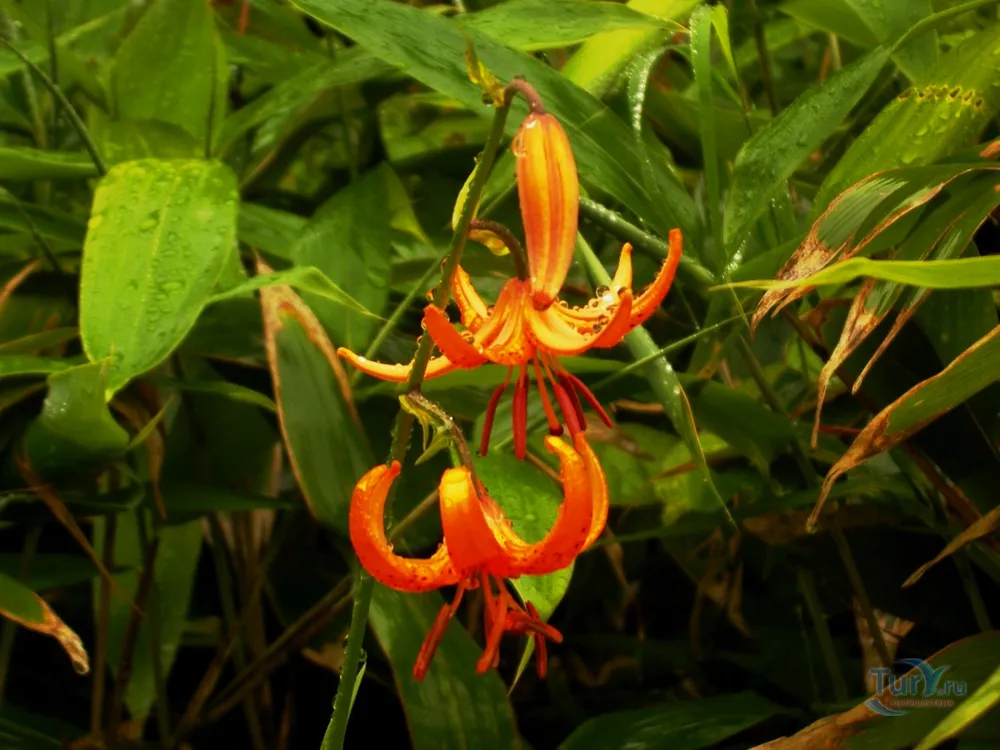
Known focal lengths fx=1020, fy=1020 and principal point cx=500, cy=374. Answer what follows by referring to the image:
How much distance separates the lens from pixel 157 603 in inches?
30.6

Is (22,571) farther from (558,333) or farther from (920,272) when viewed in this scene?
(920,272)

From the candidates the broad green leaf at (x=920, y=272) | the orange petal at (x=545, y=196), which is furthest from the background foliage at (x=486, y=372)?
the orange petal at (x=545, y=196)

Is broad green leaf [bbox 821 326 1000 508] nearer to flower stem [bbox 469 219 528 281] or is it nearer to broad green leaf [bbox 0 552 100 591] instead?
flower stem [bbox 469 219 528 281]

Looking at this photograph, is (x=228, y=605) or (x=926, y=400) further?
(x=228, y=605)

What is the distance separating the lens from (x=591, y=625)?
98 cm

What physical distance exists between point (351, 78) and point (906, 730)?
21.3 inches

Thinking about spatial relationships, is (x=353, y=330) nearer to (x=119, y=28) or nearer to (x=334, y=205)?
(x=334, y=205)

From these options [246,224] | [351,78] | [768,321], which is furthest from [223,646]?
[768,321]

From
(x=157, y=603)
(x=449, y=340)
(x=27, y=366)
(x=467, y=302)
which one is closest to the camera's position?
(x=449, y=340)

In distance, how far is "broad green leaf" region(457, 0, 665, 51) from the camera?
0.57m

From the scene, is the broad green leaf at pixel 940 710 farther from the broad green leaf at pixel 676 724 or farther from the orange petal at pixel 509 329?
the orange petal at pixel 509 329

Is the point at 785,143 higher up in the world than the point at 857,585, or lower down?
higher up

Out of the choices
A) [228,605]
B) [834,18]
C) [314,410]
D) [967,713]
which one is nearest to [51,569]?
[228,605]

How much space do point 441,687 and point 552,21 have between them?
41 centimetres
